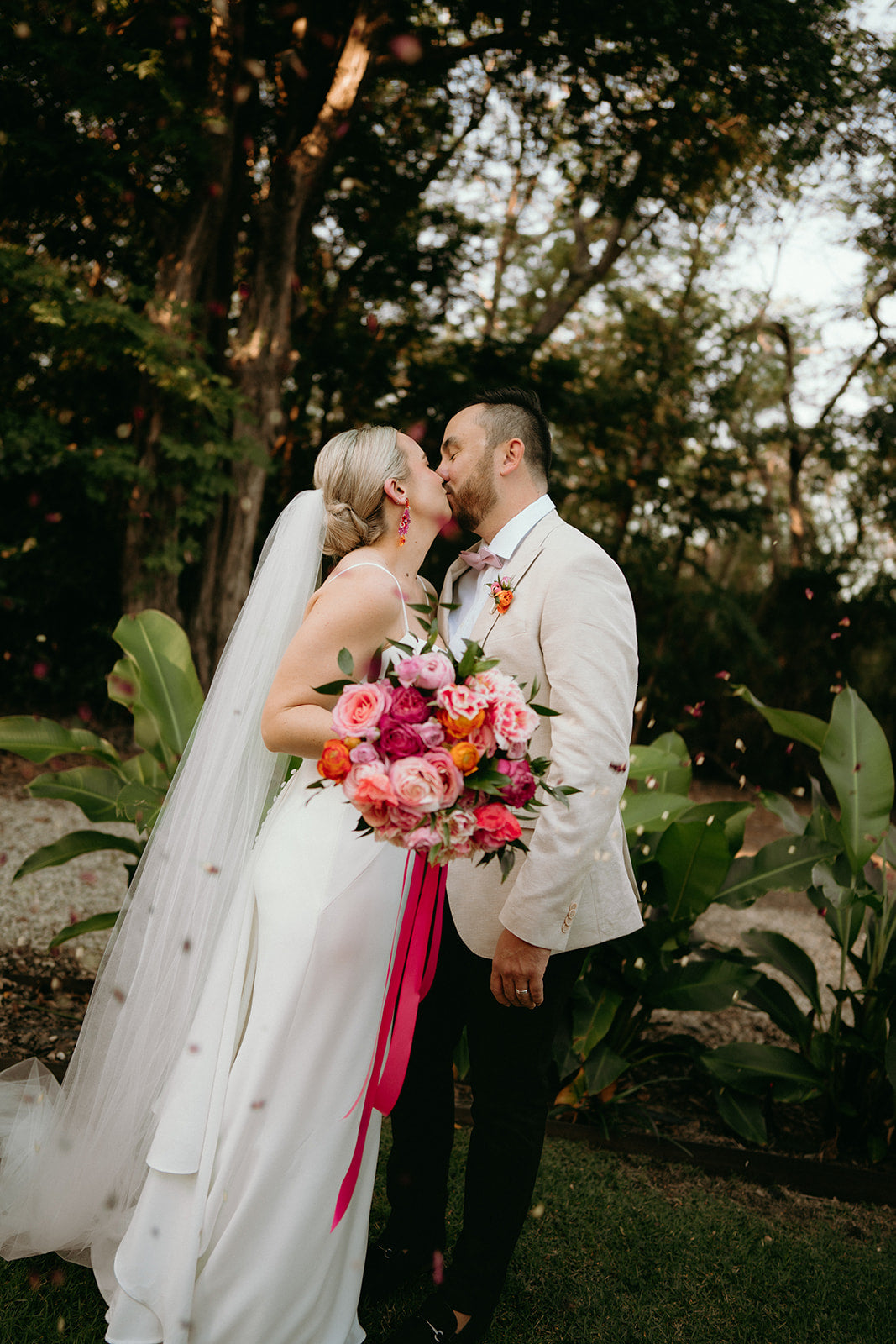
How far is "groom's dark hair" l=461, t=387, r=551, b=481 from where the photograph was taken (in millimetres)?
2445

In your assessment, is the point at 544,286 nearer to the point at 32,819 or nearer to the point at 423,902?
the point at 32,819

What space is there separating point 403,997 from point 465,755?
0.76 m

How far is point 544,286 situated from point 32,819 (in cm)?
1150

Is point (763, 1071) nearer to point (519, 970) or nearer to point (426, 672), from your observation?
point (519, 970)

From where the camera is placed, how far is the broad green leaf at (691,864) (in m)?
3.29

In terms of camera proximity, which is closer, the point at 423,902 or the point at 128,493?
the point at 423,902

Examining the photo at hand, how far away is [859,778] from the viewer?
137 inches

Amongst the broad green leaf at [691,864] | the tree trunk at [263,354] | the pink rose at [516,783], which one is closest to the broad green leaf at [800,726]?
the broad green leaf at [691,864]

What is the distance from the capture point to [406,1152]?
7.97 feet

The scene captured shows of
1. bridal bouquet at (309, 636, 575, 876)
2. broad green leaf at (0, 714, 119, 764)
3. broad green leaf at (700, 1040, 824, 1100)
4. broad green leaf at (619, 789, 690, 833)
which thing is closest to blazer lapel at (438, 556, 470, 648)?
bridal bouquet at (309, 636, 575, 876)

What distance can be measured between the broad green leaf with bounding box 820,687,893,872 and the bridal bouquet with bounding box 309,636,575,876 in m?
2.21

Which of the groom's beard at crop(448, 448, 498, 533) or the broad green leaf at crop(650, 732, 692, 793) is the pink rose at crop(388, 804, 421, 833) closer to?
the groom's beard at crop(448, 448, 498, 533)

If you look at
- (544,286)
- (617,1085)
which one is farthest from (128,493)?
(544,286)

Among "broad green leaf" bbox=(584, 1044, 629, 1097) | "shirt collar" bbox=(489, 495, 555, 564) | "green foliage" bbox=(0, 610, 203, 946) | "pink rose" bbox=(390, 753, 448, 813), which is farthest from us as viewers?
"green foliage" bbox=(0, 610, 203, 946)
